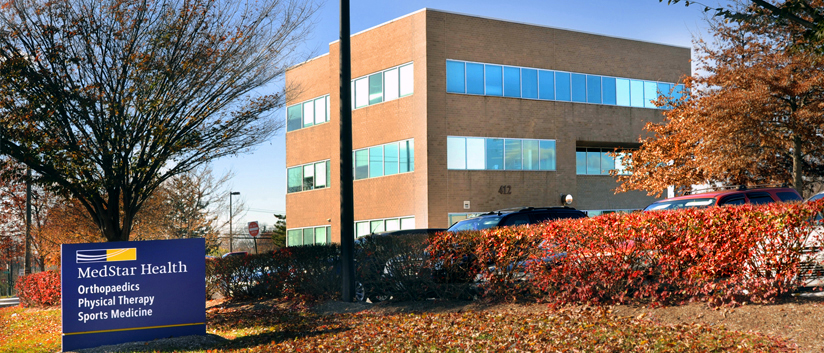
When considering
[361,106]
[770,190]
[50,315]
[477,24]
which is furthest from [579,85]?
[50,315]

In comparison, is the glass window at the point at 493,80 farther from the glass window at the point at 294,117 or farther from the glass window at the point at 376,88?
the glass window at the point at 294,117

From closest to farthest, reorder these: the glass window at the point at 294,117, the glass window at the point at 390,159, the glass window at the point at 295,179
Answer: the glass window at the point at 390,159, the glass window at the point at 295,179, the glass window at the point at 294,117

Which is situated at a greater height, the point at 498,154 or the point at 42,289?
the point at 498,154

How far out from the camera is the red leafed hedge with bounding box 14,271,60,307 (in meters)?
20.8

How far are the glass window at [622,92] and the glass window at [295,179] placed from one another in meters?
16.0

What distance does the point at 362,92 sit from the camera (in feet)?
102

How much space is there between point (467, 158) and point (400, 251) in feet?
56.6

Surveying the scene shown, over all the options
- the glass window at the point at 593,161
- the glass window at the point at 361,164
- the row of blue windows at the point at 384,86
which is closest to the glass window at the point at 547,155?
the glass window at the point at 593,161

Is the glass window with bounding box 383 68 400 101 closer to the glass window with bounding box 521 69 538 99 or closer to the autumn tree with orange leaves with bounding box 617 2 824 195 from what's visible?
the glass window with bounding box 521 69 538 99

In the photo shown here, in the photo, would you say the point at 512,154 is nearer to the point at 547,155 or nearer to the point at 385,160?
the point at 547,155

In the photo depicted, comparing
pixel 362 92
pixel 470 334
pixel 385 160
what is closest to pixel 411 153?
pixel 385 160

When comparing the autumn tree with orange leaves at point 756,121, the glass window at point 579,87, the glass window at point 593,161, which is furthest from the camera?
the glass window at point 593,161

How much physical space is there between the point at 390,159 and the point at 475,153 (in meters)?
3.68

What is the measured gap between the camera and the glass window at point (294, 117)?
35.5 m
